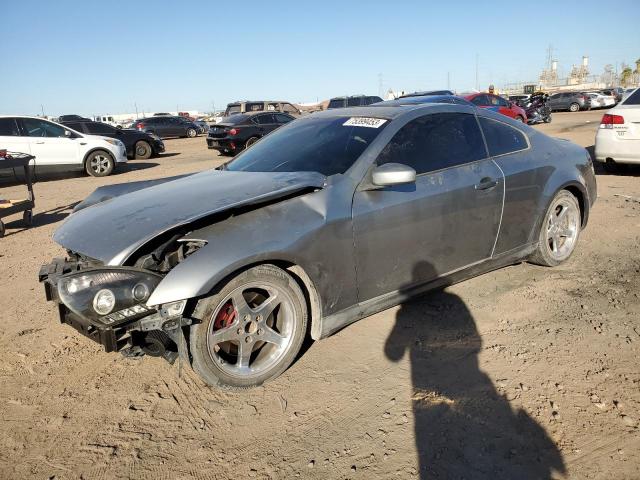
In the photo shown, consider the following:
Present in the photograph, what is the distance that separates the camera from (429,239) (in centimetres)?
348

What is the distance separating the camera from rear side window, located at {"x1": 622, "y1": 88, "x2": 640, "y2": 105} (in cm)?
845

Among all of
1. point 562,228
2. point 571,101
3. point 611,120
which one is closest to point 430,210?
point 562,228

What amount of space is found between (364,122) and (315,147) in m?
0.42

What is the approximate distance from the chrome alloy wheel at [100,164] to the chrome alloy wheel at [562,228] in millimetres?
11877

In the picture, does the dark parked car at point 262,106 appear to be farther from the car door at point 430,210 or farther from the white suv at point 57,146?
the car door at point 430,210

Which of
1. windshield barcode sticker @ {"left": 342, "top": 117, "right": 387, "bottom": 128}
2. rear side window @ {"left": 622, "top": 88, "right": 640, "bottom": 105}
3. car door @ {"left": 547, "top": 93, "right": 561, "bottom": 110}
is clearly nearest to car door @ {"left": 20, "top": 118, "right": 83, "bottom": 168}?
windshield barcode sticker @ {"left": 342, "top": 117, "right": 387, "bottom": 128}

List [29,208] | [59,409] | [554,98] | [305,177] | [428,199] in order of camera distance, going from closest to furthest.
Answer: [59,409] → [305,177] → [428,199] → [29,208] → [554,98]

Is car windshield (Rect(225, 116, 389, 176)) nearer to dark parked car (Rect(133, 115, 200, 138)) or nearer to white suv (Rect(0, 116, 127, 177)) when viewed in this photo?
white suv (Rect(0, 116, 127, 177))

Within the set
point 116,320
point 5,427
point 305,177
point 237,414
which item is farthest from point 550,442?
point 5,427

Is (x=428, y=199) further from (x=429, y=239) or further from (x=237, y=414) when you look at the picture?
(x=237, y=414)

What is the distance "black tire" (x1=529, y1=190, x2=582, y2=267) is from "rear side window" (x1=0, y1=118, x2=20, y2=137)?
1239cm

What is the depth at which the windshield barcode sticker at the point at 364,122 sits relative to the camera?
3.60 meters

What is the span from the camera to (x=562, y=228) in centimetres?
469

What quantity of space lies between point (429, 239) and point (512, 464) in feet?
5.36
